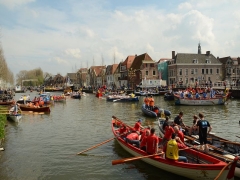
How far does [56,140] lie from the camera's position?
18.9 m

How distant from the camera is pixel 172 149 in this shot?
426 inches

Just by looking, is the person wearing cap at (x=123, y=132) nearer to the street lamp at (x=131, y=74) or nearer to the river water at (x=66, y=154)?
the river water at (x=66, y=154)

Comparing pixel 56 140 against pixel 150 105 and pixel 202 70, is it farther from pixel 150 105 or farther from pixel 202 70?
pixel 202 70

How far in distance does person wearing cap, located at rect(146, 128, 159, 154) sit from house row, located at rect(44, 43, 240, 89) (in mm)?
57079

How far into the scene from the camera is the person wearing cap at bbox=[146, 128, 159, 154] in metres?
11.9

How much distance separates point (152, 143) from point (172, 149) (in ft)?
4.26

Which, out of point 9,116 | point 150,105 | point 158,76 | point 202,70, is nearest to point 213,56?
point 202,70

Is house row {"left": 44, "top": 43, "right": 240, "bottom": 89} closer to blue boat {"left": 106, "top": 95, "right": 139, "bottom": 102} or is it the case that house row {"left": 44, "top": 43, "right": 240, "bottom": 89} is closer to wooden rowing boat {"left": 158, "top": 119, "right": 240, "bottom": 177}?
blue boat {"left": 106, "top": 95, "right": 139, "bottom": 102}

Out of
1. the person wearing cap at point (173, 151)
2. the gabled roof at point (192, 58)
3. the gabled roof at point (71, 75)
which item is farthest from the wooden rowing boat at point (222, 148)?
the gabled roof at point (71, 75)

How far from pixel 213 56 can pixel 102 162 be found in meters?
66.2

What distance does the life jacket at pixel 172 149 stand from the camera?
10.7m

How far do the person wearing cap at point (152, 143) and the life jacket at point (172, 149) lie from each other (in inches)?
41.1

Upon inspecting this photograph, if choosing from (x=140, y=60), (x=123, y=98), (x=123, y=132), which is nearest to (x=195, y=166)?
(x=123, y=132)

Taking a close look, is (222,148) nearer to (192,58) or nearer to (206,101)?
(206,101)
